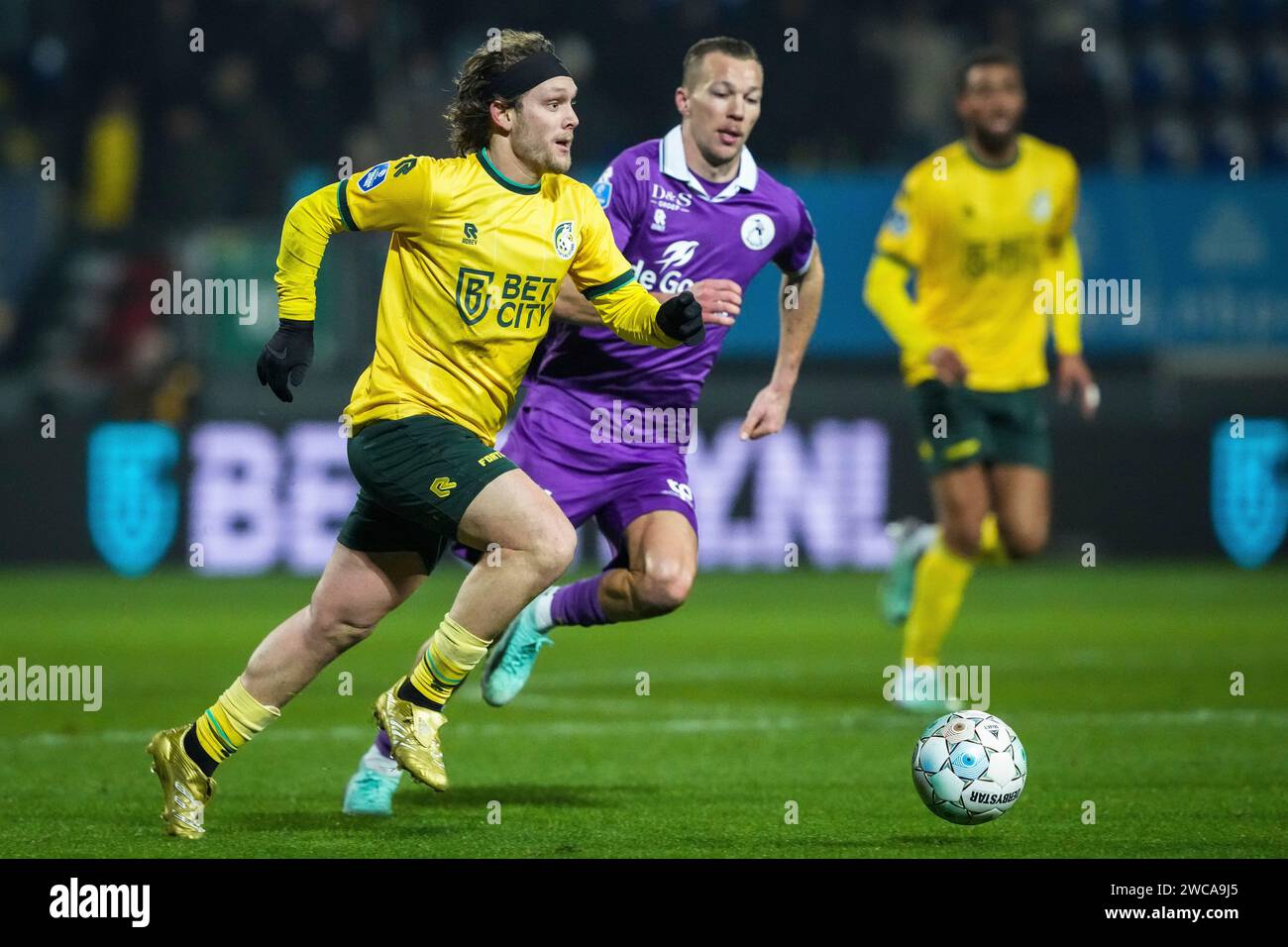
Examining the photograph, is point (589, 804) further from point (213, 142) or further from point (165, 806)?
point (213, 142)

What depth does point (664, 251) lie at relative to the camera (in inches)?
279

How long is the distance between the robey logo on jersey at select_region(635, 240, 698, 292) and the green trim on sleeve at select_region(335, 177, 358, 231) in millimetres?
1544

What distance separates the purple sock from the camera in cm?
698

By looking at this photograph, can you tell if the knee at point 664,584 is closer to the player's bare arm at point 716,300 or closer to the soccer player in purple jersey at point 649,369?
the soccer player in purple jersey at point 649,369

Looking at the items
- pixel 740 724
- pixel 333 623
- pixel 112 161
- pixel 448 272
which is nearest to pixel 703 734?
pixel 740 724

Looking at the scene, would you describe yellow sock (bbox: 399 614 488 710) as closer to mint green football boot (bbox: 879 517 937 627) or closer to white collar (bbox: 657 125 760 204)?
white collar (bbox: 657 125 760 204)

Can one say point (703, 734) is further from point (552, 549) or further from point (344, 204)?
point (344, 204)

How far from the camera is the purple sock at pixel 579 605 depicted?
698 cm

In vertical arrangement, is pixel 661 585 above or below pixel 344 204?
below

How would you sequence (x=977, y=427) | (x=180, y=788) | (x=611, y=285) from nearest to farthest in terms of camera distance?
1. (x=180, y=788)
2. (x=611, y=285)
3. (x=977, y=427)

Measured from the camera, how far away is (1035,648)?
11203mm

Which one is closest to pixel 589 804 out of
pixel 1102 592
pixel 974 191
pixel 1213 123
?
pixel 974 191

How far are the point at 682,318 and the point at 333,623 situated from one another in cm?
136

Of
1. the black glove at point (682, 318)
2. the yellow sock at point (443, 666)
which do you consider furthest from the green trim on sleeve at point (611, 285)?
the yellow sock at point (443, 666)
